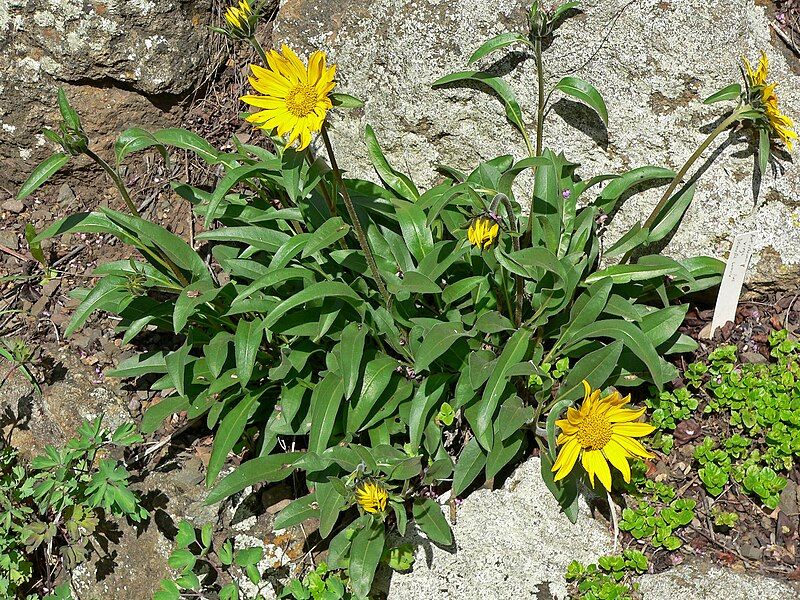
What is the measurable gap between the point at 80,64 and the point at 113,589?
2683 mm

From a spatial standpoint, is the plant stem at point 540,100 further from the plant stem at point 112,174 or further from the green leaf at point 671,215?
the plant stem at point 112,174

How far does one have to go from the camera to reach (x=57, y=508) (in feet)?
11.1

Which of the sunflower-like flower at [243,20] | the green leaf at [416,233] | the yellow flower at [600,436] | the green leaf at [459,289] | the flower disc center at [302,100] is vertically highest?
the sunflower-like flower at [243,20]

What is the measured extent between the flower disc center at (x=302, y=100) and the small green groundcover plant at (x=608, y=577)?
1.98m

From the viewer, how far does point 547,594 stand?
304cm

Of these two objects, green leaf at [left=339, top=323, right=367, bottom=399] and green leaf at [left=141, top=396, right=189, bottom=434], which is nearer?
green leaf at [left=339, top=323, right=367, bottom=399]

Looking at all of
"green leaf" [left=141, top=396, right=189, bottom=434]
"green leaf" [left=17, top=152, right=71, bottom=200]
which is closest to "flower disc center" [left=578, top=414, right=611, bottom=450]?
"green leaf" [left=141, top=396, right=189, bottom=434]

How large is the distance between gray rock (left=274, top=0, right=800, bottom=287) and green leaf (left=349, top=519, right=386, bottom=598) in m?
1.75

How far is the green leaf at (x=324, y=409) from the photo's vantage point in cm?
314

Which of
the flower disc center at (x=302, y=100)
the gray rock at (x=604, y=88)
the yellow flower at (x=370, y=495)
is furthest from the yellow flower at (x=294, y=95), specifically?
the yellow flower at (x=370, y=495)

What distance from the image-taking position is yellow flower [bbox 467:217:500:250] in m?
2.63

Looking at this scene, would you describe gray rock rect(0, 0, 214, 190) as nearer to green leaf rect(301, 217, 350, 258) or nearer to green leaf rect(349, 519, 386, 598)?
green leaf rect(301, 217, 350, 258)

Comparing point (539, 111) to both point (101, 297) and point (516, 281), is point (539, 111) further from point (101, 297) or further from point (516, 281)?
point (101, 297)

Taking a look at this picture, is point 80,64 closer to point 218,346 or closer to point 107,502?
point 218,346
